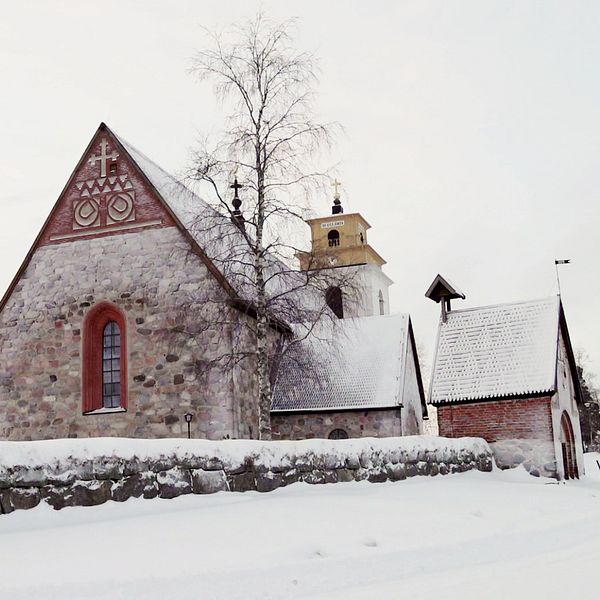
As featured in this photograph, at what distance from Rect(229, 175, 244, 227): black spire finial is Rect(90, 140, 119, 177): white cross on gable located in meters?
4.21

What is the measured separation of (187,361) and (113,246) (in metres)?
3.68

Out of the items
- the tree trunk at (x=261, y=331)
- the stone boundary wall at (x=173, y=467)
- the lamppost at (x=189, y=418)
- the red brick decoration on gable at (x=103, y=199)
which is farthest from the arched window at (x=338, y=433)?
the red brick decoration on gable at (x=103, y=199)

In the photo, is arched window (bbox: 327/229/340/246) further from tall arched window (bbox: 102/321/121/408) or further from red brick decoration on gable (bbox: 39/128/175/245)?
tall arched window (bbox: 102/321/121/408)

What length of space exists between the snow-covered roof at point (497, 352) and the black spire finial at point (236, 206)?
23.6 ft

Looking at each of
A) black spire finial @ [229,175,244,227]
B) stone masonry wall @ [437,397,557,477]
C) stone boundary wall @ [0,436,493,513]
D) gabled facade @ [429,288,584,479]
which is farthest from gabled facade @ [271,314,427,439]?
stone boundary wall @ [0,436,493,513]

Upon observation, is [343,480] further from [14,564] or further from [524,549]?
[14,564]

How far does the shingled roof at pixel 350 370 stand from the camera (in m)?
22.4

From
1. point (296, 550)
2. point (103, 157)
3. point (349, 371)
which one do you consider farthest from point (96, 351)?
point (296, 550)

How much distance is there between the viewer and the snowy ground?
732 cm

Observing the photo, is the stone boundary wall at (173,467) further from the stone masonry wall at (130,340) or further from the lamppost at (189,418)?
the lamppost at (189,418)

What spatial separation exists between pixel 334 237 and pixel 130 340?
26.1 m

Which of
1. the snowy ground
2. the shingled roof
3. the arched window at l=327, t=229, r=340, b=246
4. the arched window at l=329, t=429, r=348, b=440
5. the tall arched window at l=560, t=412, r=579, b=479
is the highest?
the arched window at l=327, t=229, r=340, b=246

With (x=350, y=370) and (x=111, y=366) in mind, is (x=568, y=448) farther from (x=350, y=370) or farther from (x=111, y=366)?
(x=111, y=366)

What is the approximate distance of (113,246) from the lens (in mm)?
21141
